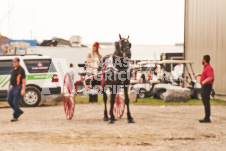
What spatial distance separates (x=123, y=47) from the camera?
12.7 meters

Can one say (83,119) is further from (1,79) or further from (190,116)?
(1,79)

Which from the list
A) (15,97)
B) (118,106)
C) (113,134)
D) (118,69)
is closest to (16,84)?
(15,97)

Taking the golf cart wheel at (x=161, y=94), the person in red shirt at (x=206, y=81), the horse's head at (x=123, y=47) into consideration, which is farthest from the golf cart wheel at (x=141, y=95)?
the horse's head at (x=123, y=47)

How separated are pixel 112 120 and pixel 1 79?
897 cm

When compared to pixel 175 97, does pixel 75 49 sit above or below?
above

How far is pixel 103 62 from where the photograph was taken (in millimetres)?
13805

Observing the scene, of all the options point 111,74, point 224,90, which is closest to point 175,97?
point 224,90

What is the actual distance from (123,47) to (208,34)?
14.3 m

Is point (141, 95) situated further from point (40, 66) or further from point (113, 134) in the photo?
point (113, 134)

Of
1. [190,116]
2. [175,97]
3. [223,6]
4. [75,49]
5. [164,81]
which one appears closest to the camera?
[190,116]

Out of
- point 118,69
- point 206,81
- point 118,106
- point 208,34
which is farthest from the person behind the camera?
point 208,34

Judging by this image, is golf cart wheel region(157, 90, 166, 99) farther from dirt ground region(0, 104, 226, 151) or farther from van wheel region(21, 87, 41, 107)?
dirt ground region(0, 104, 226, 151)

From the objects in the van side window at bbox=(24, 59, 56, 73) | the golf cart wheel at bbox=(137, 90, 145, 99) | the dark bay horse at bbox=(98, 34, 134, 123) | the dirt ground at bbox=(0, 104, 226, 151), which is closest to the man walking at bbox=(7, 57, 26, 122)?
the dirt ground at bbox=(0, 104, 226, 151)

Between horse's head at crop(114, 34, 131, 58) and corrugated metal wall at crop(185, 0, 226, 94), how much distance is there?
1207cm
